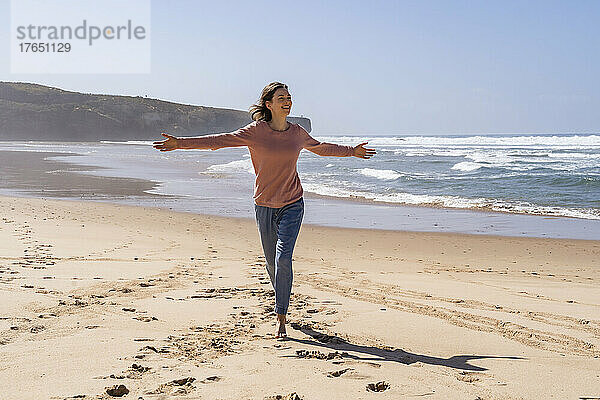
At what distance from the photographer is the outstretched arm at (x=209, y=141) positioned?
4.32 metres

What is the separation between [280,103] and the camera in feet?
14.9

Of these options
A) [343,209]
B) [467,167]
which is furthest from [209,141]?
[467,167]

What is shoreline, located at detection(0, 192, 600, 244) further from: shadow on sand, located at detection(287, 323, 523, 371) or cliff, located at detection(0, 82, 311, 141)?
cliff, located at detection(0, 82, 311, 141)

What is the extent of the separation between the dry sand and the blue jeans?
348mm

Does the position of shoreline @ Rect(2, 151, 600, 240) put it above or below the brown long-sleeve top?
below

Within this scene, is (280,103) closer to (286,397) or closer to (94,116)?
(286,397)

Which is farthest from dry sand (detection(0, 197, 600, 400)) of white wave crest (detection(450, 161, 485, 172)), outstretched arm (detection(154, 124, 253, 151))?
white wave crest (detection(450, 161, 485, 172))

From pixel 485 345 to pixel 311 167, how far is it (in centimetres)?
2741

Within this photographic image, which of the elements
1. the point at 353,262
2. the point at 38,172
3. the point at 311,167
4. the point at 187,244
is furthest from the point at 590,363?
the point at 311,167

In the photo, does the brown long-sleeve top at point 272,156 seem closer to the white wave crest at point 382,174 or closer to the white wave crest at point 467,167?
the white wave crest at point 382,174

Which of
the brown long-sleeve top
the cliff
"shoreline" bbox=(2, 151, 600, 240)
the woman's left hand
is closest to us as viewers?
the brown long-sleeve top

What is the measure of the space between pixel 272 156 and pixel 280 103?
40 cm

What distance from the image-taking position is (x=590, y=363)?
4.01 meters

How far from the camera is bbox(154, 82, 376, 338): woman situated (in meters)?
4.50
